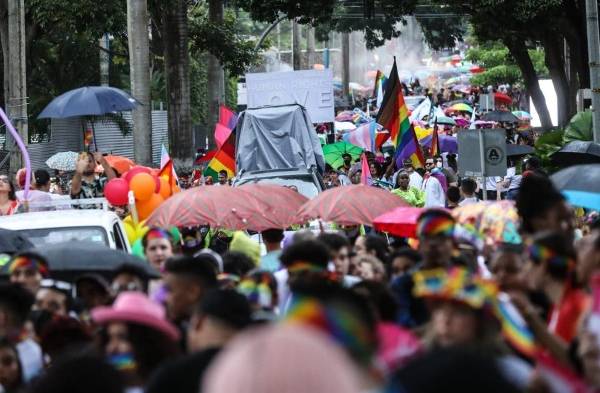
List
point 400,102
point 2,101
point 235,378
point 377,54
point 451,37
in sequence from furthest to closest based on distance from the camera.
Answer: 1. point 377,54
2. point 451,37
3. point 2,101
4. point 400,102
5. point 235,378

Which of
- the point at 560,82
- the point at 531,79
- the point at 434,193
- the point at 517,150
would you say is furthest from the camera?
the point at 531,79

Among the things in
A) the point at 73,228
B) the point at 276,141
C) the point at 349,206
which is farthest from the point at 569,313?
the point at 276,141

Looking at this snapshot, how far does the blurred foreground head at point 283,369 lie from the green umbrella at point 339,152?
2775 cm

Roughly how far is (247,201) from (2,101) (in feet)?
60.6

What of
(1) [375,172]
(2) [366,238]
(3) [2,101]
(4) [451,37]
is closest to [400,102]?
(1) [375,172]

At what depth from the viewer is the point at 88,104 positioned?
64.5ft

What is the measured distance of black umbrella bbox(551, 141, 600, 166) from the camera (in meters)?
16.5

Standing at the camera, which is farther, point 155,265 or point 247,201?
point 247,201

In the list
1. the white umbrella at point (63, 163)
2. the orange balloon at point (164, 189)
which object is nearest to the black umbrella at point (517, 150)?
the white umbrella at point (63, 163)

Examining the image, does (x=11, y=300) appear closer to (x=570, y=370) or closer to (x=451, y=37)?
(x=570, y=370)

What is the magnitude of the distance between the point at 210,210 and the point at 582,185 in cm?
348

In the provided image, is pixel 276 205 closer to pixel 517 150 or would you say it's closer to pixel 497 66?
pixel 517 150

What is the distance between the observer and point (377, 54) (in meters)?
143

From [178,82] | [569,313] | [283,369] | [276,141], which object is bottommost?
[569,313]
